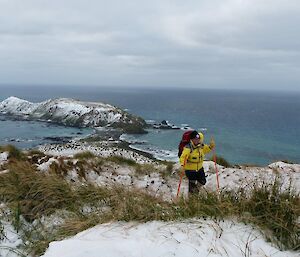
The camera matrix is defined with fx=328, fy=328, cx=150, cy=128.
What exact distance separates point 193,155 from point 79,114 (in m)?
74.2

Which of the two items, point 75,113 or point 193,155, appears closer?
point 193,155

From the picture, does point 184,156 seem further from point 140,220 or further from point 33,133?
point 33,133

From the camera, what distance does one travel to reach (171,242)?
4.43m

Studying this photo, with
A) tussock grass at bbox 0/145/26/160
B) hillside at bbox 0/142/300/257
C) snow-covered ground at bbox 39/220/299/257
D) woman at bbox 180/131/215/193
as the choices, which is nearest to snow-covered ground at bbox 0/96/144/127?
tussock grass at bbox 0/145/26/160

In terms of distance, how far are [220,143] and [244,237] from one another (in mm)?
59775

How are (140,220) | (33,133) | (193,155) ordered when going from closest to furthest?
(140,220) < (193,155) < (33,133)

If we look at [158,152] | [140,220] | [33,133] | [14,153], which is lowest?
[158,152]

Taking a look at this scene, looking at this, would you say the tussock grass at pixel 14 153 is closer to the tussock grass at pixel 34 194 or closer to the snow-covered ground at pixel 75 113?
the tussock grass at pixel 34 194

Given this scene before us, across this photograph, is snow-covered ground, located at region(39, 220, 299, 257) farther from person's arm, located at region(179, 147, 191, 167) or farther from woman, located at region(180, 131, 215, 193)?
woman, located at region(180, 131, 215, 193)

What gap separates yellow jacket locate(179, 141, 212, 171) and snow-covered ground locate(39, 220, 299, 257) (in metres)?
4.38

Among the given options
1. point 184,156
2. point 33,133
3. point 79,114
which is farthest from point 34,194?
point 79,114

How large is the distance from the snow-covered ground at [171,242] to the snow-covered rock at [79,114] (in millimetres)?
67432

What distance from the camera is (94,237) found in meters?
4.79

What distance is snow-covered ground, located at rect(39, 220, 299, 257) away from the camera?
4242mm
